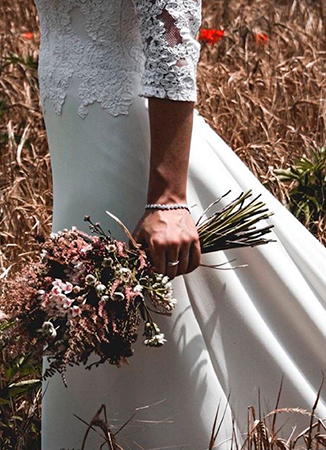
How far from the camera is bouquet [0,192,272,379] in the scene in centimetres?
192

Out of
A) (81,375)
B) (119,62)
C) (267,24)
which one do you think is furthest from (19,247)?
(267,24)

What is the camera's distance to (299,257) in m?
2.40

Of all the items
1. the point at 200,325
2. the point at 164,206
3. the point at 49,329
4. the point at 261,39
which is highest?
the point at 261,39

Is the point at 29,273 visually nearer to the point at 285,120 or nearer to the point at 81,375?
the point at 81,375

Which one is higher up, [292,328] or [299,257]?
[299,257]

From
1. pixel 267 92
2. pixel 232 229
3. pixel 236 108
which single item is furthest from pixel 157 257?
pixel 267 92

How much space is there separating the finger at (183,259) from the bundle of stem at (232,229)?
0.12 m

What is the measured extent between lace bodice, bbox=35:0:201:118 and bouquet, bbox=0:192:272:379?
1.08 feet

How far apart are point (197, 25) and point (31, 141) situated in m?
2.75

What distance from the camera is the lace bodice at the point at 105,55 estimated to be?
1.97 m

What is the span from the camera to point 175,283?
2271mm

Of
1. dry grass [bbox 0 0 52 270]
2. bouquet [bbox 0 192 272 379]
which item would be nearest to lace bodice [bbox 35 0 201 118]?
bouquet [bbox 0 192 272 379]

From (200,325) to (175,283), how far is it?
131 mm

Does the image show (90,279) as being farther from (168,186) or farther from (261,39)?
(261,39)
